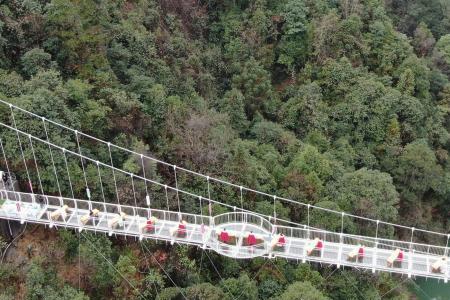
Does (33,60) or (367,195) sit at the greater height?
(33,60)

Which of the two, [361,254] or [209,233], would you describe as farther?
[209,233]

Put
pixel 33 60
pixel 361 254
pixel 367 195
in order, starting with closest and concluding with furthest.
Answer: pixel 361 254
pixel 33 60
pixel 367 195

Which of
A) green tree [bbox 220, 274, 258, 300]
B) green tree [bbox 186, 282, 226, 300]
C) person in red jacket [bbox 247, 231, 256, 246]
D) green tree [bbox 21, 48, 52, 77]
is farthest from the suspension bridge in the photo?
green tree [bbox 21, 48, 52, 77]

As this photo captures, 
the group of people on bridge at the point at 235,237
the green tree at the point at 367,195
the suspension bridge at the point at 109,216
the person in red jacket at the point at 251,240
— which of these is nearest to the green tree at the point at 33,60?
the suspension bridge at the point at 109,216

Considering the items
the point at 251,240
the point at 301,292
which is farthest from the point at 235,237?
the point at 301,292

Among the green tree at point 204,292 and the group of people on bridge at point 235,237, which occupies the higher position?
the group of people on bridge at point 235,237

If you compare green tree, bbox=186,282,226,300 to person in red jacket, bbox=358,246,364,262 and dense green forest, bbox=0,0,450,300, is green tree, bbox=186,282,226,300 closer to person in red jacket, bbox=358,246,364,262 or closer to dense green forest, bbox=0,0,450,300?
dense green forest, bbox=0,0,450,300

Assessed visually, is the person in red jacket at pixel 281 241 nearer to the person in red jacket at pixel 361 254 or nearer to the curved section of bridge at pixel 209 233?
the curved section of bridge at pixel 209 233

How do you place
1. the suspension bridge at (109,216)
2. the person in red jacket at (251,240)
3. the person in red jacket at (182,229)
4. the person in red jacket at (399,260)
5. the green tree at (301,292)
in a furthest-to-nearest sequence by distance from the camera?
the green tree at (301,292), the person in red jacket at (182,229), the person in red jacket at (251,240), the suspension bridge at (109,216), the person in red jacket at (399,260)

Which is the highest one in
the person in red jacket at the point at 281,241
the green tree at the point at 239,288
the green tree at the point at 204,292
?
the person in red jacket at the point at 281,241

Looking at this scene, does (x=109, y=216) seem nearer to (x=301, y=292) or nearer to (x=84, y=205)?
(x=84, y=205)
